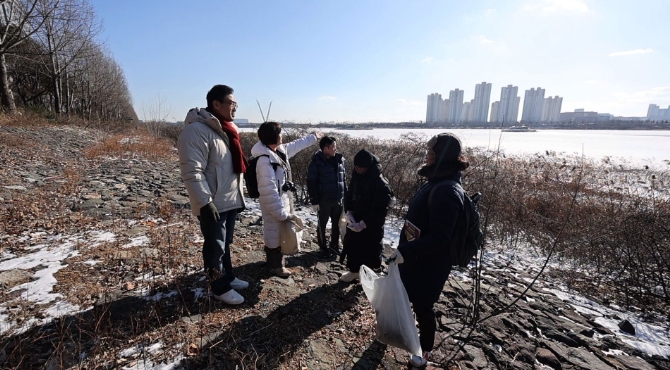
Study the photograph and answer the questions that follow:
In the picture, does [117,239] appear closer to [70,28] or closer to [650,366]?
[650,366]

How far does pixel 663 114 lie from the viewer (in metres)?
87.9

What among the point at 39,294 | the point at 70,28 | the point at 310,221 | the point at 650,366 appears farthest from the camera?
the point at 70,28

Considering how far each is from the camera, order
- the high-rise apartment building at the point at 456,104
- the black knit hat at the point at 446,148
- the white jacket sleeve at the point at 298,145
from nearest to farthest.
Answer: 1. the black knit hat at the point at 446,148
2. the white jacket sleeve at the point at 298,145
3. the high-rise apartment building at the point at 456,104

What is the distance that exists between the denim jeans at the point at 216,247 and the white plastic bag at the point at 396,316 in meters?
1.39

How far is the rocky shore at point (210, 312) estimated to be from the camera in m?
2.11

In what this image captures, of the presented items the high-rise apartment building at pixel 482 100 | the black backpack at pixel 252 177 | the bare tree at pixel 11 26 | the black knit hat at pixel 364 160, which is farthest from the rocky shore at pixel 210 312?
the high-rise apartment building at pixel 482 100

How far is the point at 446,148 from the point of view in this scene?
6.45 ft

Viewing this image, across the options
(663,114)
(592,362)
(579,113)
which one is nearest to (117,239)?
(592,362)

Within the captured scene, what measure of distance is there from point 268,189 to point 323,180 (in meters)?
1.27

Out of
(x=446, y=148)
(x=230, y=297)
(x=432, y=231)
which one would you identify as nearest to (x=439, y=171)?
(x=446, y=148)

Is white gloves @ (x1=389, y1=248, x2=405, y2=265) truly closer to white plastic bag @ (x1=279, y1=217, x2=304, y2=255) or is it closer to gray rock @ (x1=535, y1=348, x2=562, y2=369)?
white plastic bag @ (x1=279, y1=217, x2=304, y2=255)

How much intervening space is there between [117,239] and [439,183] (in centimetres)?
421

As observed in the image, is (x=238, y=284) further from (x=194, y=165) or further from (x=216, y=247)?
(x=194, y=165)

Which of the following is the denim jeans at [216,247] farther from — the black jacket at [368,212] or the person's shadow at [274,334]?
the black jacket at [368,212]
